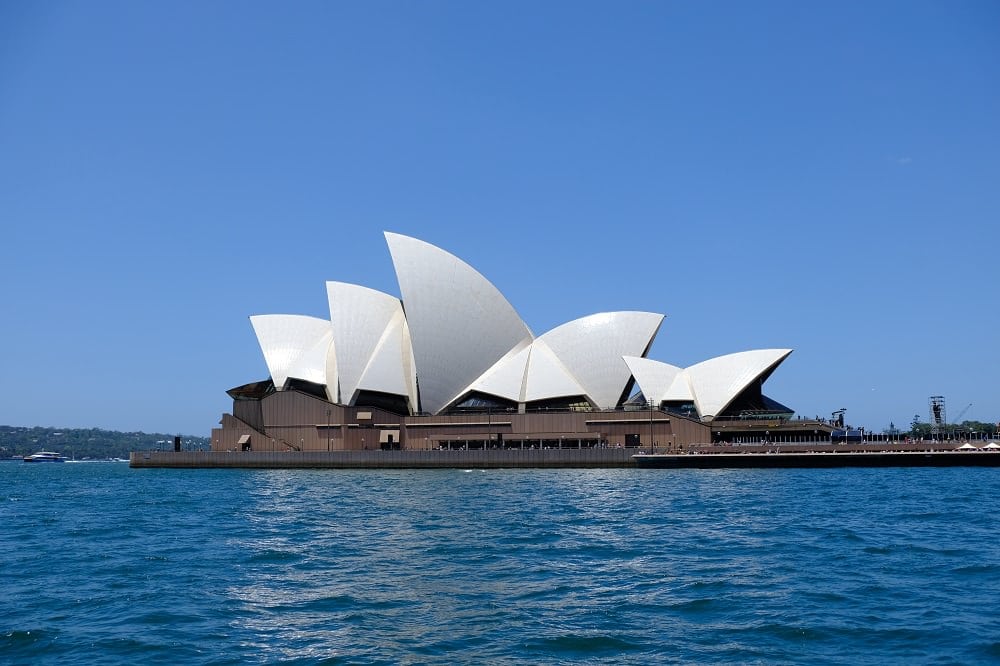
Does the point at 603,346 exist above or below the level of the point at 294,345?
below

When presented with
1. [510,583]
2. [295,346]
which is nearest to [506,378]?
[295,346]

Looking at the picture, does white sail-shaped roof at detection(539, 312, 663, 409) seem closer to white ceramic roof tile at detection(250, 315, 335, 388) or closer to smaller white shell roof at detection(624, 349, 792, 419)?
smaller white shell roof at detection(624, 349, 792, 419)

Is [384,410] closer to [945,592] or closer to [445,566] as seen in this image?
[445,566]

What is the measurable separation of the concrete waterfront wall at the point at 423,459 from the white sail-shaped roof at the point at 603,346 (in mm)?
8749

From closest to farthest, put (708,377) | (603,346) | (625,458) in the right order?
(625,458), (708,377), (603,346)

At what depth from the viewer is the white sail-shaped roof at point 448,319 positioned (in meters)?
63.9

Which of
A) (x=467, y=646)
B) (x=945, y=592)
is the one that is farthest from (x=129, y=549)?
(x=945, y=592)

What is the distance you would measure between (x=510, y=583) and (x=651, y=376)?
5157 centimetres

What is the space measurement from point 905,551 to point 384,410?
53.1 m

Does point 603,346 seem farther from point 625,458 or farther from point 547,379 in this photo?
point 625,458

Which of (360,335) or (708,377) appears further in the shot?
(360,335)

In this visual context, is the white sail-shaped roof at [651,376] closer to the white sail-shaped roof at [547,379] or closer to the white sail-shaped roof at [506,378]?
the white sail-shaped roof at [547,379]

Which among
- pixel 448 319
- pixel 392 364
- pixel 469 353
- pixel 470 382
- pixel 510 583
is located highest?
pixel 448 319

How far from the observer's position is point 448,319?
64875 millimetres
